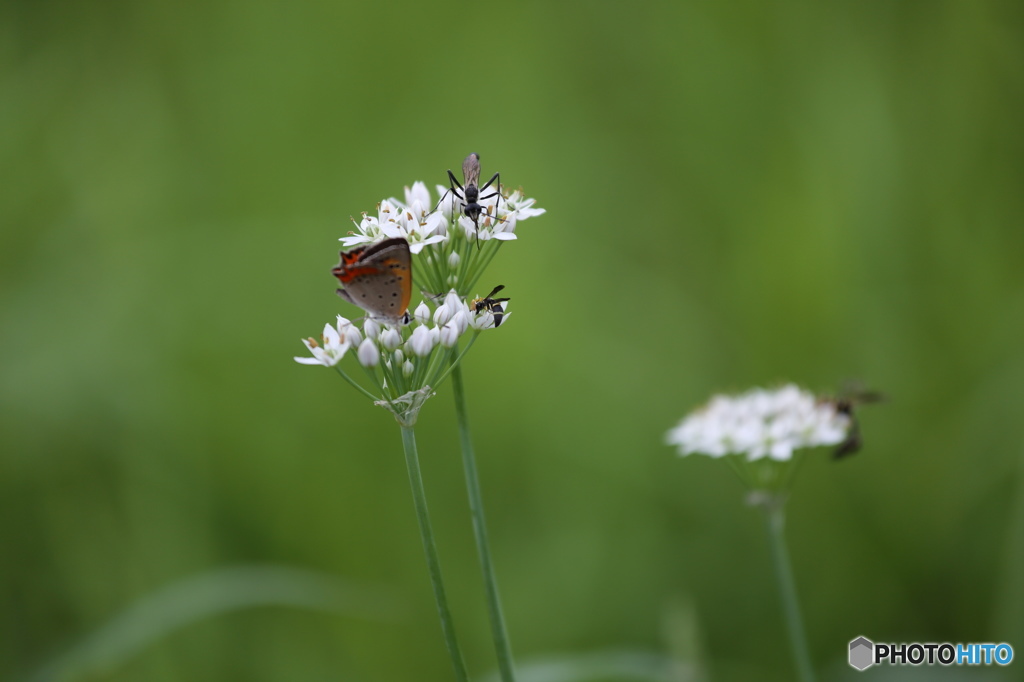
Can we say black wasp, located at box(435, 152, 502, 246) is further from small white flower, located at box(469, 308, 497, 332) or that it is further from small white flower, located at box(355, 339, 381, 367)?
small white flower, located at box(355, 339, 381, 367)

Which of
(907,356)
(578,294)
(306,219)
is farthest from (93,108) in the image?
(907,356)

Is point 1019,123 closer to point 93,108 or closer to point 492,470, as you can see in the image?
point 492,470

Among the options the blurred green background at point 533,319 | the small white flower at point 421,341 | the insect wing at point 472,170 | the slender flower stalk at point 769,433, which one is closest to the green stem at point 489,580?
the small white flower at point 421,341

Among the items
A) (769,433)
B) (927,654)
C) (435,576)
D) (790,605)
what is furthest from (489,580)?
(927,654)

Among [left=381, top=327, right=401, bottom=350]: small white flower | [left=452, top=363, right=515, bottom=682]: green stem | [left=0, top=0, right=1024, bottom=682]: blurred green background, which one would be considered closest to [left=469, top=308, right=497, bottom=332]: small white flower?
[left=381, top=327, right=401, bottom=350]: small white flower

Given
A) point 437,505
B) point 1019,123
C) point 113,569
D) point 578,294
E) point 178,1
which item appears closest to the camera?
point 113,569

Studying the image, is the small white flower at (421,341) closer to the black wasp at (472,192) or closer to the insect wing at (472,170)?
the black wasp at (472,192)
